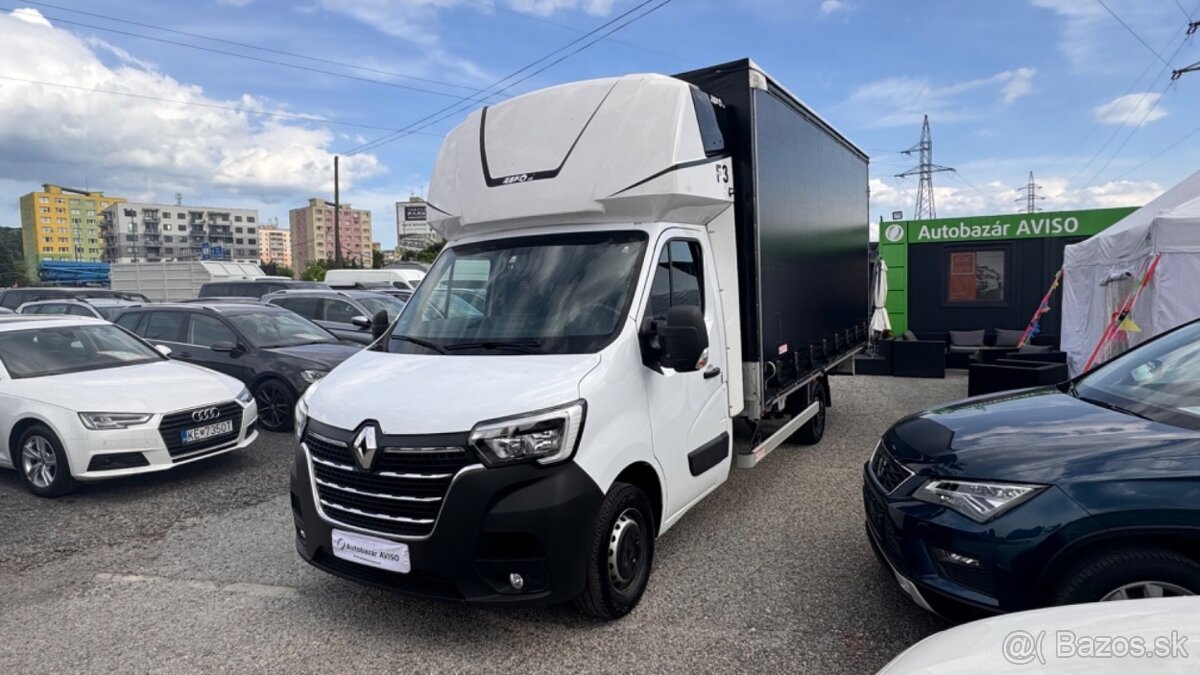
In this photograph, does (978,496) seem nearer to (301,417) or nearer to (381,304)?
(301,417)

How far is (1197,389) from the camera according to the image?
3309 mm

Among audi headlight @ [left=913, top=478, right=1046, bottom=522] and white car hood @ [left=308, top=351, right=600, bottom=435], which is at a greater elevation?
white car hood @ [left=308, top=351, right=600, bottom=435]

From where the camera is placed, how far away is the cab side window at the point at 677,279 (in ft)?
12.9

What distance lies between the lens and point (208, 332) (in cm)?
924

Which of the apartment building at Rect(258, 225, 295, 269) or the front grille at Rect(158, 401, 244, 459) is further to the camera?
→ the apartment building at Rect(258, 225, 295, 269)

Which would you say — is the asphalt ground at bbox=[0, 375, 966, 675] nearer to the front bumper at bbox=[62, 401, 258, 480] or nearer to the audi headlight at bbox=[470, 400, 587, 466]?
the front bumper at bbox=[62, 401, 258, 480]

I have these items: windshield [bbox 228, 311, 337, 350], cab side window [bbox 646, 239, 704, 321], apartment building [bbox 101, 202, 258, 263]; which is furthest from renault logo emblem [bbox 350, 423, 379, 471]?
apartment building [bbox 101, 202, 258, 263]

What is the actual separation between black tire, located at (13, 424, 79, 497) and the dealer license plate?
3.97 meters

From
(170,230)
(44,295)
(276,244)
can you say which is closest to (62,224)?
(170,230)

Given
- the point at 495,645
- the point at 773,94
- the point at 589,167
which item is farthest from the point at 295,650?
the point at 773,94

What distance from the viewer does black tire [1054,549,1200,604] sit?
2.58 metres

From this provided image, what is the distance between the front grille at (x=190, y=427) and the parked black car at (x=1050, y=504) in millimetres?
5738

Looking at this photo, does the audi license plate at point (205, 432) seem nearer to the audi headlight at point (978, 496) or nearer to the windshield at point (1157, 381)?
the audi headlight at point (978, 496)

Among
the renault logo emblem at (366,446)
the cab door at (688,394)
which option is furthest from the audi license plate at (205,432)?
the cab door at (688,394)
